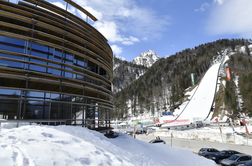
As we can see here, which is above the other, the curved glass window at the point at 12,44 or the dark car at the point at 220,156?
the curved glass window at the point at 12,44

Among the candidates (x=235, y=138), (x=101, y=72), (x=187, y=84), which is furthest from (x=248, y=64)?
(x=101, y=72)

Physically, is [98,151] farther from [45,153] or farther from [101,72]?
[101,72]

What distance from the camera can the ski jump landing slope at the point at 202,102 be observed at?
5662 cm

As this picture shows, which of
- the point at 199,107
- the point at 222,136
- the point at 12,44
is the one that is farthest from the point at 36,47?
the point at 199,107

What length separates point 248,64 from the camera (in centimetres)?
9556

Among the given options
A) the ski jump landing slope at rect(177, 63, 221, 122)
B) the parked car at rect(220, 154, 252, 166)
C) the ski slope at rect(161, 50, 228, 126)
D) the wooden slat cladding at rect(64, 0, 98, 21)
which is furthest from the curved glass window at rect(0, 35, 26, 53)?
the ski jump landing slope at rect(177, 63, 221, 122)

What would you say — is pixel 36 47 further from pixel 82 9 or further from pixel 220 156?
pixel 220 156

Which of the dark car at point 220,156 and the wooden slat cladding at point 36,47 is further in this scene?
the dark car at point 220,156

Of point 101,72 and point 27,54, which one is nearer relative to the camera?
point 27,54

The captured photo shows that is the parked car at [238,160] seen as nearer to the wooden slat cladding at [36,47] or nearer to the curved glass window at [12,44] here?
the wooden slat cladding at [36,47]

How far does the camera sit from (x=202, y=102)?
66.2 m

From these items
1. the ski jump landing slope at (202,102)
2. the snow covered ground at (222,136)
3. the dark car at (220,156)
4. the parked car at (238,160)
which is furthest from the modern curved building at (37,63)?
the ski jump landing slope at (202,102)

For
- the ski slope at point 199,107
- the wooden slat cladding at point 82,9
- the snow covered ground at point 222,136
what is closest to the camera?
the wooden slat cladding at point 82,9

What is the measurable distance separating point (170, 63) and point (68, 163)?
181421 mm
